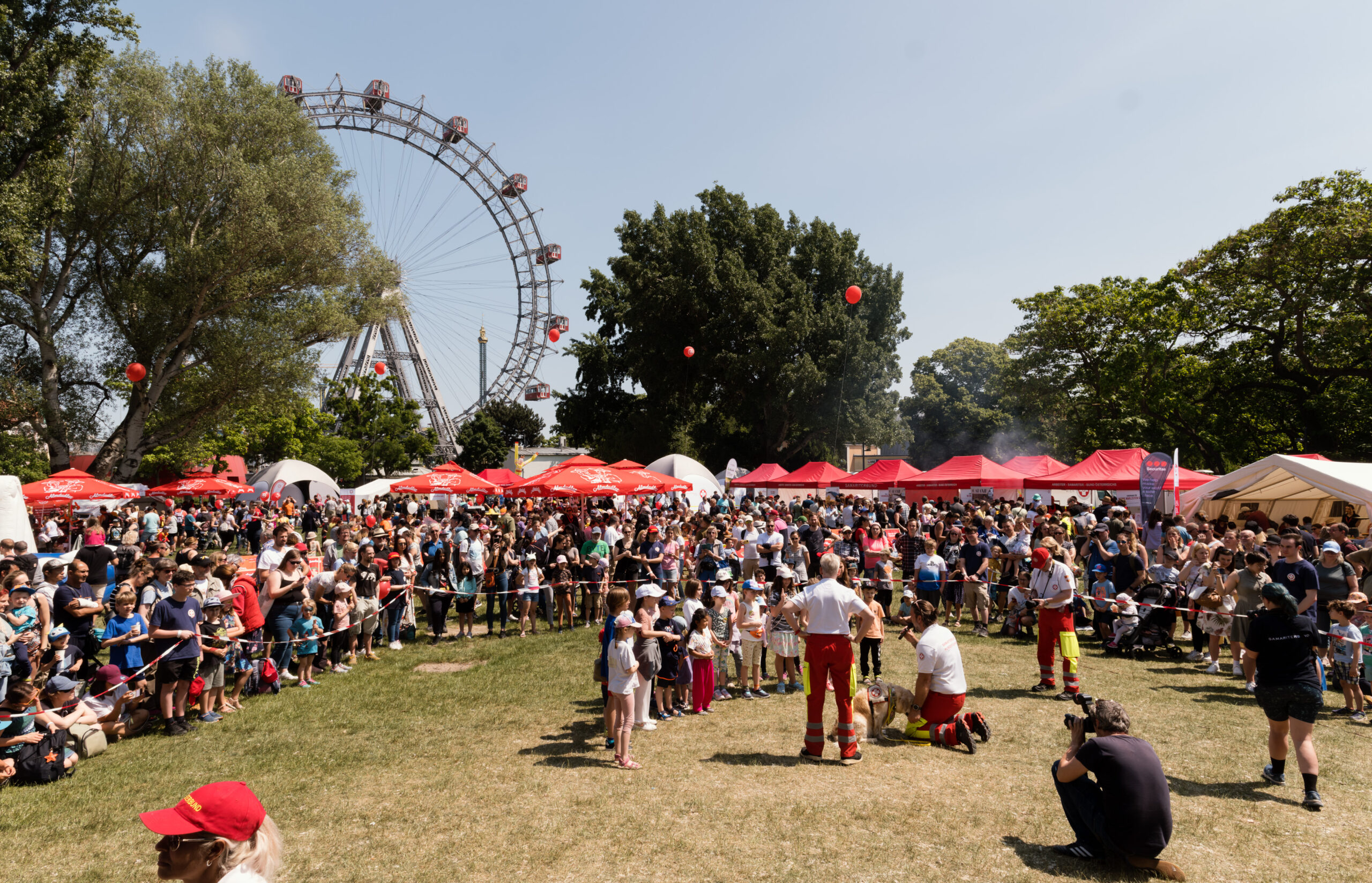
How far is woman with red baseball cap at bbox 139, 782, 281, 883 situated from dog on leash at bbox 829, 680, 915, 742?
5852 mm

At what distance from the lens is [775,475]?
3055 centimetres

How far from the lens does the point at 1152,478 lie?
1734 centimetres

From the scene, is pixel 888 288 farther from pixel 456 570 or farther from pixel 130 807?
pixel 130 807

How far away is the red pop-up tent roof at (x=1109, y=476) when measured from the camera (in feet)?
66.9

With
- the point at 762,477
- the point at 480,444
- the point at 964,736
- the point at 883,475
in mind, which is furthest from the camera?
the point at 480,444

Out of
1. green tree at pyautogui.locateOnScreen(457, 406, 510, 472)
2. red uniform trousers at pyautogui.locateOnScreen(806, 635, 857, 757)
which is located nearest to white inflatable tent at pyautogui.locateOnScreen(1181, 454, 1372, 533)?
red uniform trousers at pyautogui.locateOnScreen(806, 635, 857, 757)

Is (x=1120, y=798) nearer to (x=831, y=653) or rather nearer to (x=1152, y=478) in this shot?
(x=831, y=653)

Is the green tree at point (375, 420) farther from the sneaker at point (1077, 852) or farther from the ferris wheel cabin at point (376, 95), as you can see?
the sneaker at point (1077, 852)

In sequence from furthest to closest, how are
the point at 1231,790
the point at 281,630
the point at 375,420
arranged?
the point at 375,420 < the point at 281,630 < the point at 1231,790

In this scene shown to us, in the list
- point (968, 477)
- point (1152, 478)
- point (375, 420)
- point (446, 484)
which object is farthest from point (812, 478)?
point (375, 420)

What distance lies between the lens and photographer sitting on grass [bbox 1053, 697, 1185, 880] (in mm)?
4629

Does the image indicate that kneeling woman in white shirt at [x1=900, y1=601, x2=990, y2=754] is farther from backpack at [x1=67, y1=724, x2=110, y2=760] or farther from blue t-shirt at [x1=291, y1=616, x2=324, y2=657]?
backpack at [x1=67, y1=724, x2=110, y2=760]

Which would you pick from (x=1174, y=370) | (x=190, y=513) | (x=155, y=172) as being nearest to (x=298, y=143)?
(x=155, y=172)

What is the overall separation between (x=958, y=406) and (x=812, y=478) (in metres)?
45.3
